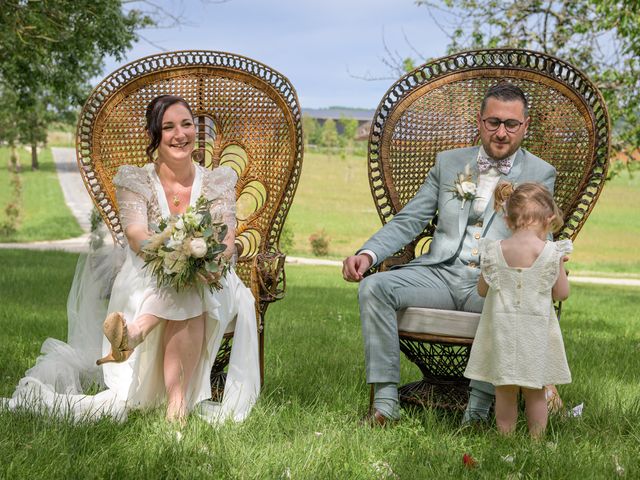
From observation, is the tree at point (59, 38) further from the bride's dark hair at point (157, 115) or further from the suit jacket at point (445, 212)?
the suit jacket at point (445, 212)

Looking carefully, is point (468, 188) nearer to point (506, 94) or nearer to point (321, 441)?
point (506, 94)

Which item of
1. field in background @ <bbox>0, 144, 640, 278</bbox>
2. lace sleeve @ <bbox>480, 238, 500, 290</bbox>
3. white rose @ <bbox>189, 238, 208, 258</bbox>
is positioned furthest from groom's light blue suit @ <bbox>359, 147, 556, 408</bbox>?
field in background @ <bbox>0, 144, 640, 278</bbox>

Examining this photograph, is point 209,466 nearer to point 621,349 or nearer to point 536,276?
point 536,276

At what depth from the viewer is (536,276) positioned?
3365 mm

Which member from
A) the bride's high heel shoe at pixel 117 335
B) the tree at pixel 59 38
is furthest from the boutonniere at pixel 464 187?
the tree at pixel 59 38

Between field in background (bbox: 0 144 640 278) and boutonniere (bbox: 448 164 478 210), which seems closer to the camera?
boutonniere (bbox: 448 164 478 210)

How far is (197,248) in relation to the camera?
3.48 metres

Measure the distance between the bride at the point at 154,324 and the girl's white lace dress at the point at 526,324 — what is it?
3.94 feet

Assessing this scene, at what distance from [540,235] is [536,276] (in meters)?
0.19

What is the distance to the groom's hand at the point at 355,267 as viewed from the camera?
12.3ft

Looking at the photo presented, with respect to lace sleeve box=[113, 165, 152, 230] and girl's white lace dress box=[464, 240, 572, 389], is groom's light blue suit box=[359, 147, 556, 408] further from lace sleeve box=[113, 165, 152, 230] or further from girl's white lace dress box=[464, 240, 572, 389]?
lace sleeve box=[113, 165, 152, 230]

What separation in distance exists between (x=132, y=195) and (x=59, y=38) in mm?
6911

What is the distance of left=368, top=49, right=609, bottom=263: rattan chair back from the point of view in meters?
4.34

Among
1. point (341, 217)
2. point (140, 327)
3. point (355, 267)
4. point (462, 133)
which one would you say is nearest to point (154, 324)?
point (140, 327)
